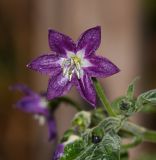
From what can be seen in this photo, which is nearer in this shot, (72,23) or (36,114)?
(36,114)

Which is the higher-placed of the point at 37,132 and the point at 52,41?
the point at 52,41

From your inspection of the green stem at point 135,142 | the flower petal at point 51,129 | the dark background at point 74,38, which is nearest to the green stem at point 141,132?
the green stem at point 135,142

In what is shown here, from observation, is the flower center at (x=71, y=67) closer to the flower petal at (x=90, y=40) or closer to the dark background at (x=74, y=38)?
the flower petal at (x=90, y=40)

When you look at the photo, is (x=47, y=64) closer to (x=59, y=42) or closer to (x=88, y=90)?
(x=59, y=42)

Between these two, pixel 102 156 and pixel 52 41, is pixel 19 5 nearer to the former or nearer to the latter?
pixel 52 41

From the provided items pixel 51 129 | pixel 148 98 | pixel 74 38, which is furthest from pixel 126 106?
pixel 74 38

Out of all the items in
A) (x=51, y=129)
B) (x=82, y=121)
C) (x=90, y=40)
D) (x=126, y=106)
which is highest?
(x=90, y=40)

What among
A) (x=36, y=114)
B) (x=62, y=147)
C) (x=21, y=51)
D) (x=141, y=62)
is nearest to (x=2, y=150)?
(x=21, y=51)
